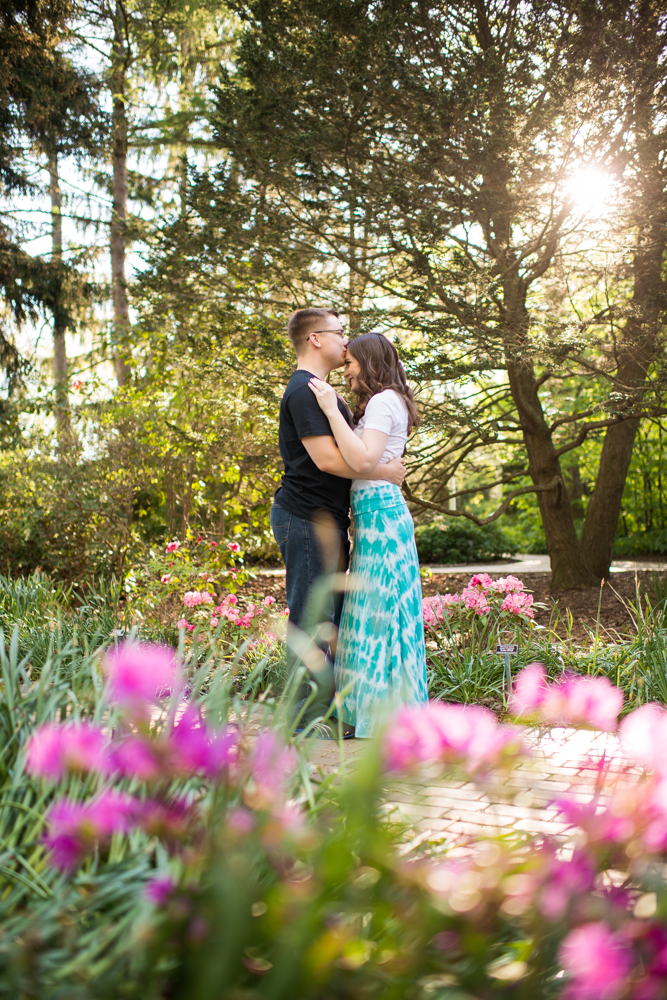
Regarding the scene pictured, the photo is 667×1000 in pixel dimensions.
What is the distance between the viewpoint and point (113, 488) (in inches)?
283

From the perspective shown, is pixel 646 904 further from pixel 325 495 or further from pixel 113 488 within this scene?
pixel 113 488

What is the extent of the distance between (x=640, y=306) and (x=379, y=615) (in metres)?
4.07

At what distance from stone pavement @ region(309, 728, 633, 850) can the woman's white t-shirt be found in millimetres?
1166

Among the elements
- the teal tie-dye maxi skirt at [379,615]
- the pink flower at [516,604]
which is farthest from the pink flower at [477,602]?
the teal tie-dye maxi skirt at [379,615]

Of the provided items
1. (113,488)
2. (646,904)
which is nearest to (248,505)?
(113,488)

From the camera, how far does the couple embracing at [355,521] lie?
3.11 metres

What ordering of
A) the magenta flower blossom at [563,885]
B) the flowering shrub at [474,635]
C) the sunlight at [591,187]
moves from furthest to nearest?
1. the sunlight at [591,187]
2. the flowering shrub at [474,635]
3. the magenta flower blossom at [563,885]

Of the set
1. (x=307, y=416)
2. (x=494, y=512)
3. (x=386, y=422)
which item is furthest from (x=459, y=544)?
(x=307, y=416)

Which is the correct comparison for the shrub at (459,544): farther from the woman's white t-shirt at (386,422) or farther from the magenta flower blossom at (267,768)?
the magenta flower blossom at (267,768)

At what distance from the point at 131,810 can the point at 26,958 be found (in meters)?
0.22

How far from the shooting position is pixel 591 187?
17.6 ft

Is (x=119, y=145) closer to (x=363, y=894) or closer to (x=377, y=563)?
(x=377, y=563)

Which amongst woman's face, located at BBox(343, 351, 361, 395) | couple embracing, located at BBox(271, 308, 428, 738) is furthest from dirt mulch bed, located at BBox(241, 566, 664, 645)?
woman's face, located at BBox(343, 351, 361, 395)

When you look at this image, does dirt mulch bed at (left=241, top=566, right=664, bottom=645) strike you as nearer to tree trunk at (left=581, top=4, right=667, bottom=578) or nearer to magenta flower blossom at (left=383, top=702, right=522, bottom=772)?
tree trunk at (left=581, top=4, right=667, bottom=578)
